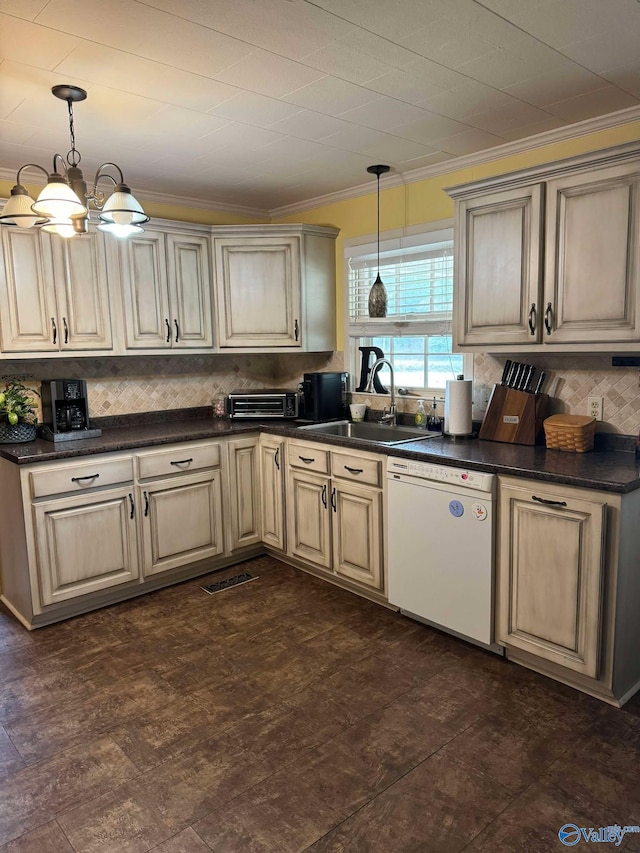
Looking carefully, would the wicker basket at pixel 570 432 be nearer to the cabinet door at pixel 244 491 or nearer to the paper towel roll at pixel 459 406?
the paper towel roll at pixel 459 406

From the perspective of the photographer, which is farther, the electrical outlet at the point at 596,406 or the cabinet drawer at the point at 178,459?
the cabinet drawer at the point at 178,459

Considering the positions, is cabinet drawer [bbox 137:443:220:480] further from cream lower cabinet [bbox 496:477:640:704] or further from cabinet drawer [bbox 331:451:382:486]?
cream lower cabinet [bbox 496:477:640:704]

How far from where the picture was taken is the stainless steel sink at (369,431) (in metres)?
3.66

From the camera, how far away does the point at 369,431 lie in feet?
13.0

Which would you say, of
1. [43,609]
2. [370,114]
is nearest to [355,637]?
[43,609]

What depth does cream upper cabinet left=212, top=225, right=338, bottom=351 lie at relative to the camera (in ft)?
13.4

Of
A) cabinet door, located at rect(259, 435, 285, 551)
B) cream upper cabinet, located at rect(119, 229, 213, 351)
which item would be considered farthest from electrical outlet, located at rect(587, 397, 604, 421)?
cream upper cabinet, located at rect(119, 229, 213, 351)

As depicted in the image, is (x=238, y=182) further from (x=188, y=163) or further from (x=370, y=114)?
(x=370, y=114)

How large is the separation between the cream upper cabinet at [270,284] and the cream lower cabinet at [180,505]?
2.93 ft

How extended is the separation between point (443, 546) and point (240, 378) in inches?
94.9

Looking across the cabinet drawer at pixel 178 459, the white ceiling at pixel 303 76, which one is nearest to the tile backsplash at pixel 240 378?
the cabinet drawer at pixel 178 459

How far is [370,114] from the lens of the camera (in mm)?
2678

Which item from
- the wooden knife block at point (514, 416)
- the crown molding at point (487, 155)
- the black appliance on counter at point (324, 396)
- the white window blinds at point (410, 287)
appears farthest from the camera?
the black appliance on counter at point (324, 396)

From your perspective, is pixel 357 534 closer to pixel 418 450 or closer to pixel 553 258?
pixel 418 450
